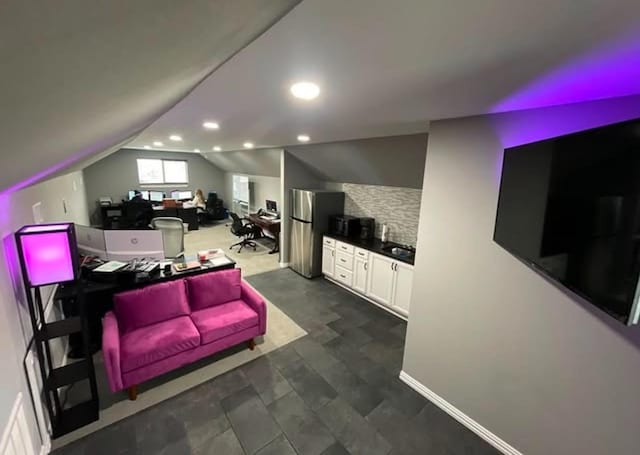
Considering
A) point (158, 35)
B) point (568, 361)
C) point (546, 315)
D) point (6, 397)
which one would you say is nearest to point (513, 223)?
point (546, 315)

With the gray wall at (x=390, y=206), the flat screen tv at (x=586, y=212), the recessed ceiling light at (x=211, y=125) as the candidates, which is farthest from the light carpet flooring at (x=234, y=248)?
the flat screen tv at (x=586, y=212)

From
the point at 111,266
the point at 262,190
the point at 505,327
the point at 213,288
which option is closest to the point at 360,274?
the point at 213,288

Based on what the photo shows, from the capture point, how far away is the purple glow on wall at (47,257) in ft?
6.11

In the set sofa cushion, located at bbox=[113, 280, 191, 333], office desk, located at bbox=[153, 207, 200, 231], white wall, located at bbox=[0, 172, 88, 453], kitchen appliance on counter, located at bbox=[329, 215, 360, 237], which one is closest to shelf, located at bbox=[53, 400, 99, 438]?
white wall, located at bbox=[0, 172, 88, 453]

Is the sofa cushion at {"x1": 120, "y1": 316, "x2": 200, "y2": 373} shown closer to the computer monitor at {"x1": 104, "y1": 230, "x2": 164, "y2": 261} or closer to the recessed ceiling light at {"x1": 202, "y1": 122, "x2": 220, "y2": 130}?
the computer monitor at {"x1": 104, "y1": 230, "x2": 164, "y2": 261}

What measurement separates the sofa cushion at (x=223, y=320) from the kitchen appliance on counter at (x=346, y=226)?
2109 mm

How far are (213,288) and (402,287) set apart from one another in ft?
7.52

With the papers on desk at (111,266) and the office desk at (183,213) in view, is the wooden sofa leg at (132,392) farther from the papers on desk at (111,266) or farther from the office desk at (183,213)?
the office desk at (183,213)

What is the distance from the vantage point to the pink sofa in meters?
2.37

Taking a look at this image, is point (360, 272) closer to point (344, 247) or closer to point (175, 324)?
point (344, 247)

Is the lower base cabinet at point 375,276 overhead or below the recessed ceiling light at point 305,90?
below

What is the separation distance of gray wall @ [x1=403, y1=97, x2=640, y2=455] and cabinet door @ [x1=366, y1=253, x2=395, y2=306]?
1173 millimetres

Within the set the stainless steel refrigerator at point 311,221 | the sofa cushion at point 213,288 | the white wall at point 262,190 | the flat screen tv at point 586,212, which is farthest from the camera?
the white wall at point 262,190

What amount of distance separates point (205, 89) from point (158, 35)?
1251mm
